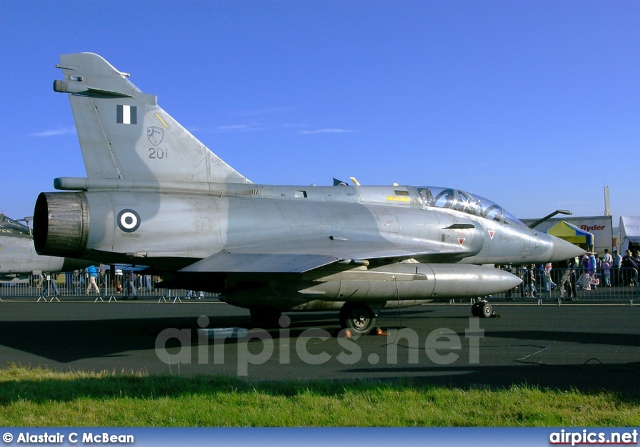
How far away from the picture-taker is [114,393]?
607 cm

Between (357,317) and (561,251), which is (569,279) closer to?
(561,251)

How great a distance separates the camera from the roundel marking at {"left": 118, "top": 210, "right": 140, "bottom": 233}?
10078mm

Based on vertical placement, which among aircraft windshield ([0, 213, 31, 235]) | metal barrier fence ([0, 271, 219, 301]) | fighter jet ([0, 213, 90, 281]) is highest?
aircraft windshield ([0, 213, 31, 235])

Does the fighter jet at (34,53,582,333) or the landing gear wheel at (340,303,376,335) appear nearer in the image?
the fighter jet at (34,53,582,333)

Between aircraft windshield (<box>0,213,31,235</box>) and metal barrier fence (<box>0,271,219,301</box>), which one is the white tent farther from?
aircraft windshield (<box>0,213,31,235</box>)

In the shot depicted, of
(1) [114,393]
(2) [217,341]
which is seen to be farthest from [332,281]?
(1) [114,393]

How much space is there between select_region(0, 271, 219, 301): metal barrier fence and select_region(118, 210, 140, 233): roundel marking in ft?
45.3

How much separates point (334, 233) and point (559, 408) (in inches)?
265

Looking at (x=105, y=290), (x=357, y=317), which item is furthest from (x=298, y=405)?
(x=105, y=290)

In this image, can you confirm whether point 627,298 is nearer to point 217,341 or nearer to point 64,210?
point 217,341

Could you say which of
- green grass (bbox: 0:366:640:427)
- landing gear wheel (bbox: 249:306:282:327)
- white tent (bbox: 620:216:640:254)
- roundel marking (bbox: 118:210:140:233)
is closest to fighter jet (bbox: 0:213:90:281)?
landing gear wheel (bbox: 249:306:282:327)

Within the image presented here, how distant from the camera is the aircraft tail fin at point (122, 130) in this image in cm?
1070

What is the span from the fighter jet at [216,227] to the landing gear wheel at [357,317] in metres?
0.02

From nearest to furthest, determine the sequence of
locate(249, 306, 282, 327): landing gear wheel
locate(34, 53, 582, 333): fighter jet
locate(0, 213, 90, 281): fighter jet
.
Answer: locate(34, 53, 582, 333): fighter jet
locate(249, 306, 282, 327): landing gear wheel
locate(0, 213, 90, 281): fighter jet
